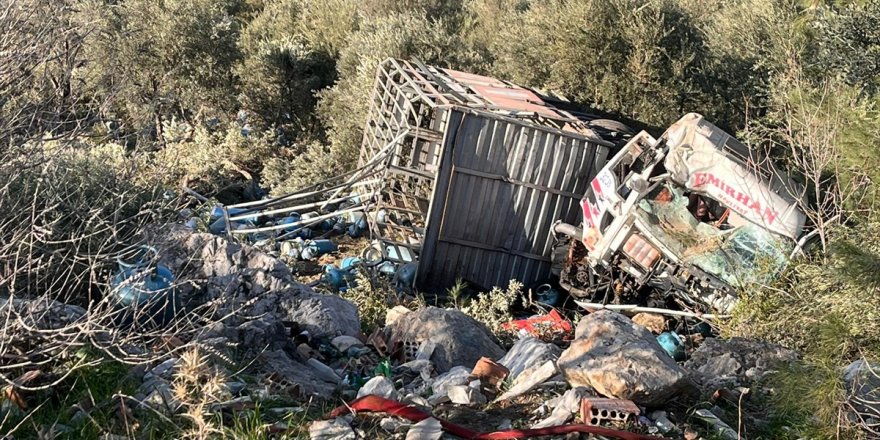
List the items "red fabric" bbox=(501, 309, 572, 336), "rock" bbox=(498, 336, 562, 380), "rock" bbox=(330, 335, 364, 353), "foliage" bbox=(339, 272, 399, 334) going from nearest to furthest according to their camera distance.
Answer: "rock" bbox=(498, 336, 562, 380) → "rock" bbox=(330, 335, 364, 353) → "red fabric" bbox=(501, 309, 572, 336) → "foliage" bbox=(339, 272, 399, 334)

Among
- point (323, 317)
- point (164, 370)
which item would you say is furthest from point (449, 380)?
point (323, 317)

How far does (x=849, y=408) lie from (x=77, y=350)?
4.14 metres

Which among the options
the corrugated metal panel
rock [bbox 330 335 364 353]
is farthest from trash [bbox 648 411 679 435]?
the corrugated metal panel

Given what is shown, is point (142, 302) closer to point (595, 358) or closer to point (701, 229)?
point (595, 358)

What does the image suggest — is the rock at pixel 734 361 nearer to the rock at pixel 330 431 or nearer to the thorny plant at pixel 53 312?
the rock at pixel 330 431

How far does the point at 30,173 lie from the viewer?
17.6 feet

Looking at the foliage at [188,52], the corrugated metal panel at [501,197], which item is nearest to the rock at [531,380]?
the corrugated metal panel at [501,197]

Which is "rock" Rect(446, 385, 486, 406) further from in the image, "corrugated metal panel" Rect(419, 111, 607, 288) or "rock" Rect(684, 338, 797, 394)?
"corrugated metal panel" Rect(419, 111, 607, 288)

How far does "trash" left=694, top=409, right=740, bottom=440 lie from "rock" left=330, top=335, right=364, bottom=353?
8.95 ft

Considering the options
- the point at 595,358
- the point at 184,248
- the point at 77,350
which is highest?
the point at 595,358

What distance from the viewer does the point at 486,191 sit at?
1130cm

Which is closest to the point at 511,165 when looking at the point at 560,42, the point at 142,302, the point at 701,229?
the point at 701,229

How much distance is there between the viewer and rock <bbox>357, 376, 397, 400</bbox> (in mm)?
4652

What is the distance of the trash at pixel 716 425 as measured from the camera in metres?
4.50
